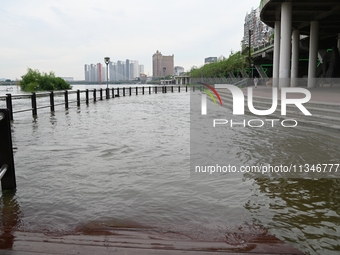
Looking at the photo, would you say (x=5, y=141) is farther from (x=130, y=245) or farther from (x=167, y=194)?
(x=130, y=245)

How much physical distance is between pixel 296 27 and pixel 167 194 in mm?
34095

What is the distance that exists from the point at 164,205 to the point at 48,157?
3376mm

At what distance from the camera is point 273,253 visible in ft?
8.91

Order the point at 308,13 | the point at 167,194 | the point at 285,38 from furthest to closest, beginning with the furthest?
the point at 308,13, the point at 285,38, the point at 167,194

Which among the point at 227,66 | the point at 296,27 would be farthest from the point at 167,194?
the point at 227,66

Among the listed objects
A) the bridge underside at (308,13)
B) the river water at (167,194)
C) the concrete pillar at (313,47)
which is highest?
the bridge underside at (308,13)

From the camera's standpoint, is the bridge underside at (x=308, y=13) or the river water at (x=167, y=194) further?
the bridge underside at (x=308, y=13)

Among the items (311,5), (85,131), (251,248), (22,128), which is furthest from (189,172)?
(311,5)

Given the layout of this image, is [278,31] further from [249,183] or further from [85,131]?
[249,183]

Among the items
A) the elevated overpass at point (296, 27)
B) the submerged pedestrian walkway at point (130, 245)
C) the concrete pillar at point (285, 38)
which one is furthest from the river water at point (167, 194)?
the elevated overpass at point (296, 27)

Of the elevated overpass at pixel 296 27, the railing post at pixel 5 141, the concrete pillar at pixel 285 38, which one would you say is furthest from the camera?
the elevated overpass at pixel 296 27

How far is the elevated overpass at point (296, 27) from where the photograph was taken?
25467mm

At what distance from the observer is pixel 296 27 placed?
3416cm

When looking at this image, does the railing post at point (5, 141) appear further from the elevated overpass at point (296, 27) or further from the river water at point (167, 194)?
the elevated overpass at point (296, 27)
